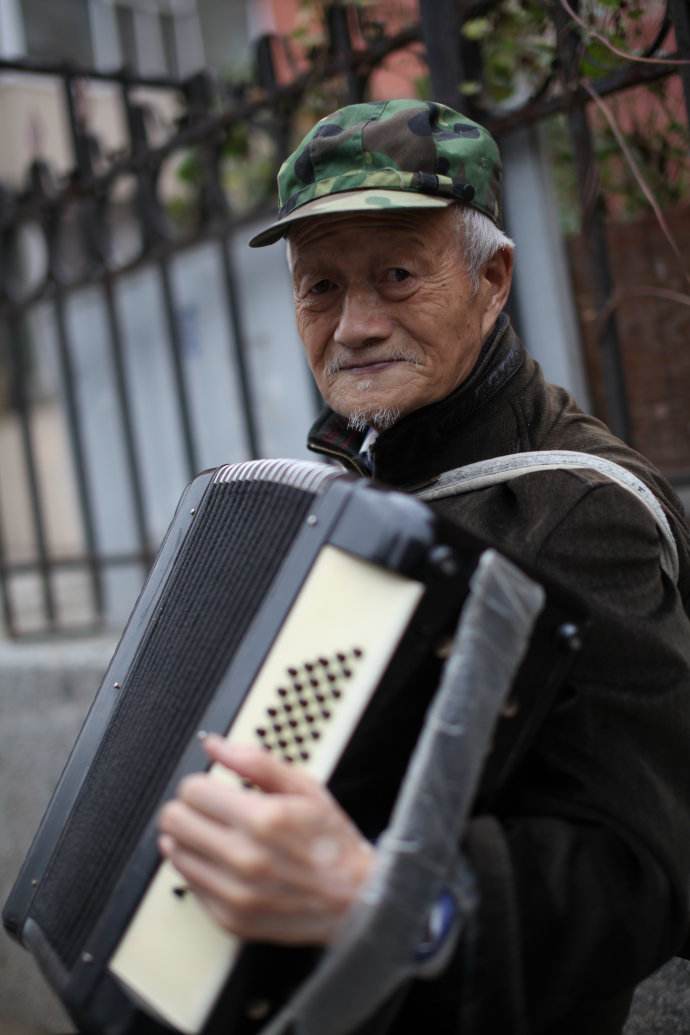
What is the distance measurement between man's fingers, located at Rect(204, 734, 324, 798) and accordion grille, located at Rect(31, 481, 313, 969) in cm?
22

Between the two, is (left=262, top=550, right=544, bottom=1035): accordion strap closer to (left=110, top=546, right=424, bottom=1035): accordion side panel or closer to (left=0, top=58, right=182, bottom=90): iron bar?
(left=110, top=546, right=424, bottom=1035): accordion side panel

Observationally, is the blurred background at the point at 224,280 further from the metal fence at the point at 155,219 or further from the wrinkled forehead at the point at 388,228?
the wrinkled forehead at the point at 388,228

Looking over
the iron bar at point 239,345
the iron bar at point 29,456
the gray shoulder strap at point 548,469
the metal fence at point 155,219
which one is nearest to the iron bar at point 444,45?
the metal fence at point 155,219

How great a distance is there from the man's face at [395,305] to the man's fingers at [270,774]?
29.7 inches

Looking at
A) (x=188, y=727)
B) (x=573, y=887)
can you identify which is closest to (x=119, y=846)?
(x=188, y=727)

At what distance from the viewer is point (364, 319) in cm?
188

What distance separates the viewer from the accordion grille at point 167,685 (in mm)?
1547

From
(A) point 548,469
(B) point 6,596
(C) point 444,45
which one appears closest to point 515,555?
(A) point 548,469

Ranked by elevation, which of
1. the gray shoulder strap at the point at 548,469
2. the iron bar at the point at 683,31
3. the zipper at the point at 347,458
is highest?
the iron bar at the point at 683,31

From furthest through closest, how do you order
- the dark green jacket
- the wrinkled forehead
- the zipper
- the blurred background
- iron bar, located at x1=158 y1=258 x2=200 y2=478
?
iron bar, located at x1=158 y1=258 x2=200 y2=478
the blurred background
the zipper
the wrinkled forehead
the dark green jacket

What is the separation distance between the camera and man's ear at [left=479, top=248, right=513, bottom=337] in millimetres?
1937

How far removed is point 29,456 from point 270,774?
3838 mm

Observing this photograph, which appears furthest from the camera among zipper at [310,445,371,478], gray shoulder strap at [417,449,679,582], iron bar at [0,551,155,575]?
iron bar at [0,551,155,575]

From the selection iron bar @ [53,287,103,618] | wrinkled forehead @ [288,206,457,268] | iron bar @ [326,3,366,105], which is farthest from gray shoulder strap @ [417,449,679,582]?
iron bar @ [53,287,103,618]
